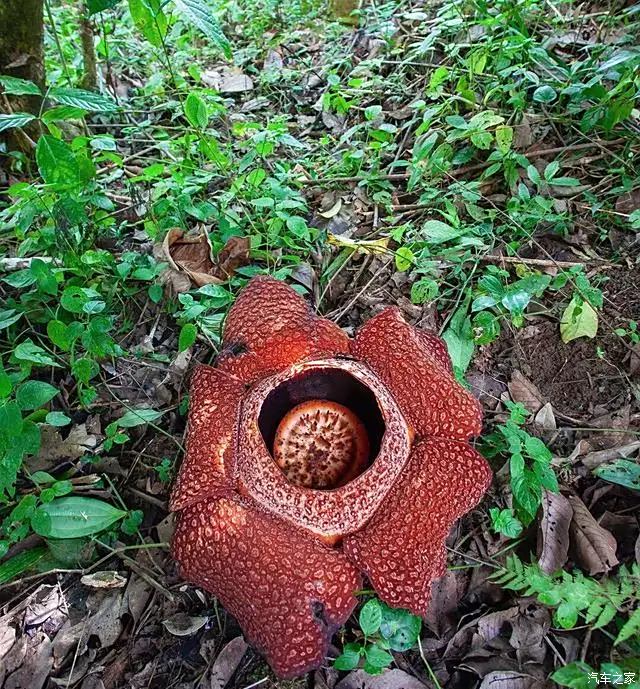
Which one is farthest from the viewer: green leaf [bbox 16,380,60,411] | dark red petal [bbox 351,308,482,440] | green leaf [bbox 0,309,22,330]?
green leaf [bbox 0,309,22,330]

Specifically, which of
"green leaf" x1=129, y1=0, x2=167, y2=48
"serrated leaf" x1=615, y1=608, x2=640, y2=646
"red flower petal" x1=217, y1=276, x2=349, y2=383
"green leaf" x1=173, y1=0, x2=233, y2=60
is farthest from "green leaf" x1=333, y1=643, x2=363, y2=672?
"green leaf" x1=129, y1=0, x2=167, y2=48

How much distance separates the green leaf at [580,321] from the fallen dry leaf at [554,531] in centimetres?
68

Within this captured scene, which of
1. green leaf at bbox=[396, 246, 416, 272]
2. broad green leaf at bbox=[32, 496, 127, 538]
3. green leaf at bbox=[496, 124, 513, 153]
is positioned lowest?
broad green leaf at bbox=[32, 496, 127, 538]

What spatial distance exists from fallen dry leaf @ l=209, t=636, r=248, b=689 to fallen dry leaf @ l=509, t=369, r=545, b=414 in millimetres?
1299

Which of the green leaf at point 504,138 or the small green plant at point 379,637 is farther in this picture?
the green leaf at point 504,138

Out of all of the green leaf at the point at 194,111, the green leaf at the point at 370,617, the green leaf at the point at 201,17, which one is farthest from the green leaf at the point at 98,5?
the green leaf at the point at 370,617

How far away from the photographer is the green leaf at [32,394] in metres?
1.93

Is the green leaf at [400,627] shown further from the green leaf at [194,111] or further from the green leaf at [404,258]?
the green leaf at [194,111]

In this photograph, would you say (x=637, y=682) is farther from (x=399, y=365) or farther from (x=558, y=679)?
(x=399, y=365)

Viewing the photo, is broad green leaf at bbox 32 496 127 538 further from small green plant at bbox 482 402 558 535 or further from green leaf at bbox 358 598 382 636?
small green plant at bbox 482 402 558 535

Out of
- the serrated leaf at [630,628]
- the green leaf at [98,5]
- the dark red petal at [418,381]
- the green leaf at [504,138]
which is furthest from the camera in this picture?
the green leaf at [504,138]

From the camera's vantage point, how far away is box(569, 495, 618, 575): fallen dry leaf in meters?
1.87

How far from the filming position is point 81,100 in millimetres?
2178

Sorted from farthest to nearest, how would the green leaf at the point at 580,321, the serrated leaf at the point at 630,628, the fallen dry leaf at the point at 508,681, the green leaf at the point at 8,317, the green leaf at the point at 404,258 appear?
the green leaf at the point at 404,258 < the green leaf at the point at 580,321 < the green leaf at the point at 8,317 < the fallen dry leaf at the point at 508,681 < the serrated leaf at the point at 630,628
